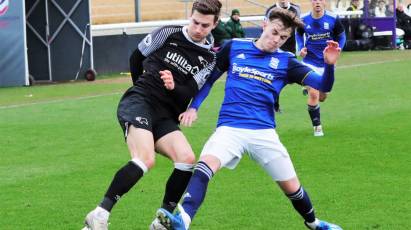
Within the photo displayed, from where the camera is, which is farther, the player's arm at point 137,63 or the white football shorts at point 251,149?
the player's arm at point 137,63

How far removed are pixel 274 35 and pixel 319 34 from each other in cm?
846

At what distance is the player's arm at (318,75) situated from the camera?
7.75 meters

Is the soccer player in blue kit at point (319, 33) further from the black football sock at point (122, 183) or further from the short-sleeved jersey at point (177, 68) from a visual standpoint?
the black football sock at point (122, 183)

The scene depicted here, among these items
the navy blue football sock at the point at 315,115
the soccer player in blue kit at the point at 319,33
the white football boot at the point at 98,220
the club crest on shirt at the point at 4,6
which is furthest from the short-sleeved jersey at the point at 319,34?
the club crest on shirt at the point at 4,6

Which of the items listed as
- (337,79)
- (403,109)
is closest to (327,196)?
(403,109)

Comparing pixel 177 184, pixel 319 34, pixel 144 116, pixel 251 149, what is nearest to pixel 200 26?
pixel 144 116

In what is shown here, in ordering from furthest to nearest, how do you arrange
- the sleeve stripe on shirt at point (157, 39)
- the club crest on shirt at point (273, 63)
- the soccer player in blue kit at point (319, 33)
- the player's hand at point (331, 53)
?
1. the soccer player in blue kit at point (319, 33)
2. the sleeve stripe on shirt at point (157, 39)
3. the club crest on shirt at point (273, 63)
4. the player's hand at point (331, 53)

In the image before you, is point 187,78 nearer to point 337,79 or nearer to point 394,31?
point 337,79

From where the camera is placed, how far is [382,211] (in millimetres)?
9352

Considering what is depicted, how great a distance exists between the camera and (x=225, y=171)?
39.2 ft

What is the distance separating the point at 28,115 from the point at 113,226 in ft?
33.5

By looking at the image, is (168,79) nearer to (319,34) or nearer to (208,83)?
(208,83)

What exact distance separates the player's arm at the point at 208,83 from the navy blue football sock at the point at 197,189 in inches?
26.6

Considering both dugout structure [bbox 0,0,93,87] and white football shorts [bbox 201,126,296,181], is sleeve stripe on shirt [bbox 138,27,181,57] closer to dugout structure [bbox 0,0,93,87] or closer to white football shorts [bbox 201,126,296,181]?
white football shorts [bbox 201,126,296,181]
